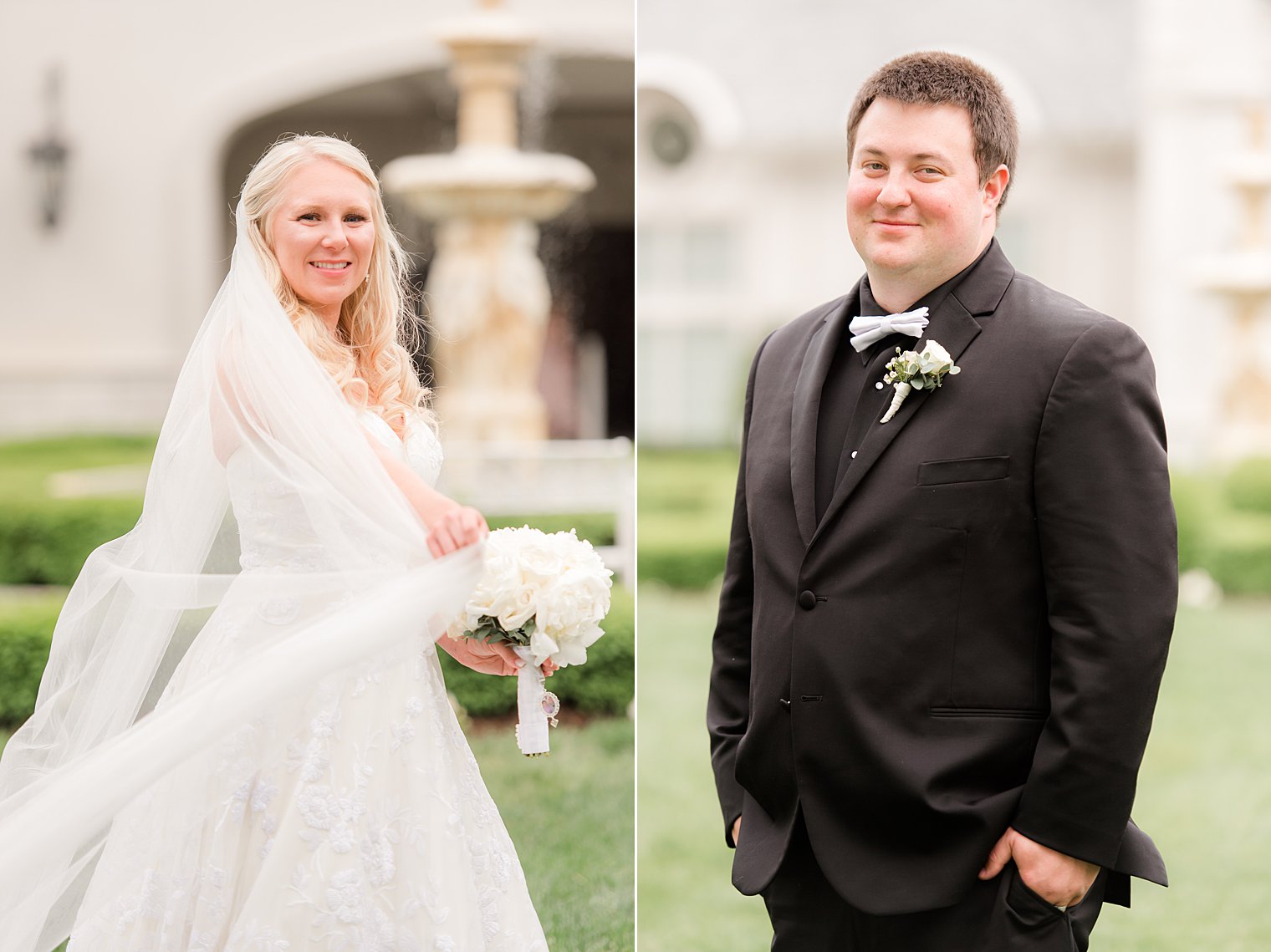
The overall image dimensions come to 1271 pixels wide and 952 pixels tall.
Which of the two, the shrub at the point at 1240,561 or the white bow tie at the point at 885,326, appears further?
the shrub at the point at 1240,561

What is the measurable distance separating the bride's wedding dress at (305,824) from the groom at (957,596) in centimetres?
57

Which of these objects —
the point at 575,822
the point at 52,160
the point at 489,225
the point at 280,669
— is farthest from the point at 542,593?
the point at 52,160

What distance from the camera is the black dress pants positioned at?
244 centimetres

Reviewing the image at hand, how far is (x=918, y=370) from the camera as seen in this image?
2.55m

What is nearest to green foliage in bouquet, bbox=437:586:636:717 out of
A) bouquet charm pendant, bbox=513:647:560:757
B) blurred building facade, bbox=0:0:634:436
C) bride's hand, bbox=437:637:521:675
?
bride's hand, bbox=437:637:521:675

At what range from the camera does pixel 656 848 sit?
615 centimetres

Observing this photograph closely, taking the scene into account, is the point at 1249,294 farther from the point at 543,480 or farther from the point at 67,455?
the point at 67,455

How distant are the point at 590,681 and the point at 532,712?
444 centimetres

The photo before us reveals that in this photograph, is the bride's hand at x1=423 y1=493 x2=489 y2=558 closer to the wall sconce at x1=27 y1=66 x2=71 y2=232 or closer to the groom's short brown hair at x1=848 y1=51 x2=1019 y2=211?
→ the groom's short brown hair at x1=848 y1=51 x2=1019 y2=211

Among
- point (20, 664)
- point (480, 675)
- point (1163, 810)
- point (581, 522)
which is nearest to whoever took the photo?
point (1163, 810)

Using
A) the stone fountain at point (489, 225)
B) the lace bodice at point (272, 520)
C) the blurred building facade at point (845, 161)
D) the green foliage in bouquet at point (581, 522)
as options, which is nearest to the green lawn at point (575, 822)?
the green foliage in bouquet at point (581, 522)

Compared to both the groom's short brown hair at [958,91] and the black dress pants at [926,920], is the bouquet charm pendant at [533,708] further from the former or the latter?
the groom's short brown hair at [958,91]

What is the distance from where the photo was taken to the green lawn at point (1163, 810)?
5129mm

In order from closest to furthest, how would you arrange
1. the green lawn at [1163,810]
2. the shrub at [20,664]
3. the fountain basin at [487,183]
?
1. the green lawn at [1163,810]
2. the shrub at [20,664]
3. the fountain basin at [487,183]
